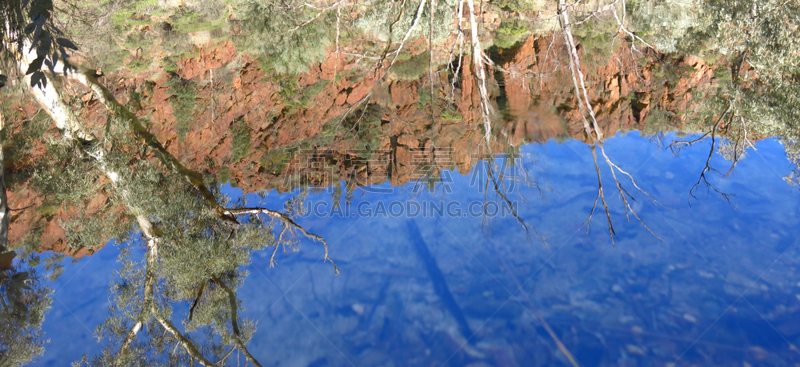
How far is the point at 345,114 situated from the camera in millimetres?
8227

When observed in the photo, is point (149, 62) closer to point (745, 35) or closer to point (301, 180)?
point (301, 180)

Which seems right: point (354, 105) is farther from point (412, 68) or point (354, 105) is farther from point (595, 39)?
point (595, 39)

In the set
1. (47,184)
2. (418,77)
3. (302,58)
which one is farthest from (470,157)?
(47,184)

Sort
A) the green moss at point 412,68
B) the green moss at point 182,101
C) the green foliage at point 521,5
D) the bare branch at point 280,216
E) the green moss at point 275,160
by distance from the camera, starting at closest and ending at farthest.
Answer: the bare branch at point 280,216, the green moss at point 275,160, the green moss at point 182,101, the green moss at point 412,68, the green foliage at point 521,5

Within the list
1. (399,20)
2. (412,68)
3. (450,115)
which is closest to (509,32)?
(412,68)

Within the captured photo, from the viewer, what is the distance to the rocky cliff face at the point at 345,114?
7496mm

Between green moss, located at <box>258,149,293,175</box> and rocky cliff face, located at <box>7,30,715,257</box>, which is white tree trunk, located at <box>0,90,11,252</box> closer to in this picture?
rocky cliff face, located at <box>7,30,715,257</box>

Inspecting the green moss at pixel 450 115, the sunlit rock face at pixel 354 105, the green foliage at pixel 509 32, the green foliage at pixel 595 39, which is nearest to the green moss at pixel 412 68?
the sunlit rock face at pixel 354 105

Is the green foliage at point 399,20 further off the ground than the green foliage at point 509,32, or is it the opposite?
the green foliage at point 509,32

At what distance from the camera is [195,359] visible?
6.00m

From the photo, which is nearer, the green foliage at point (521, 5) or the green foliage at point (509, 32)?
the green foliage at point (509, 32)

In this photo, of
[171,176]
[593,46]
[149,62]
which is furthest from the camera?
[593,46]

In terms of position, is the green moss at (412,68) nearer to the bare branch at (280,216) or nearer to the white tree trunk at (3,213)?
the bare branch at (280,216)

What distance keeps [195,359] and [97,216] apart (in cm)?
262
